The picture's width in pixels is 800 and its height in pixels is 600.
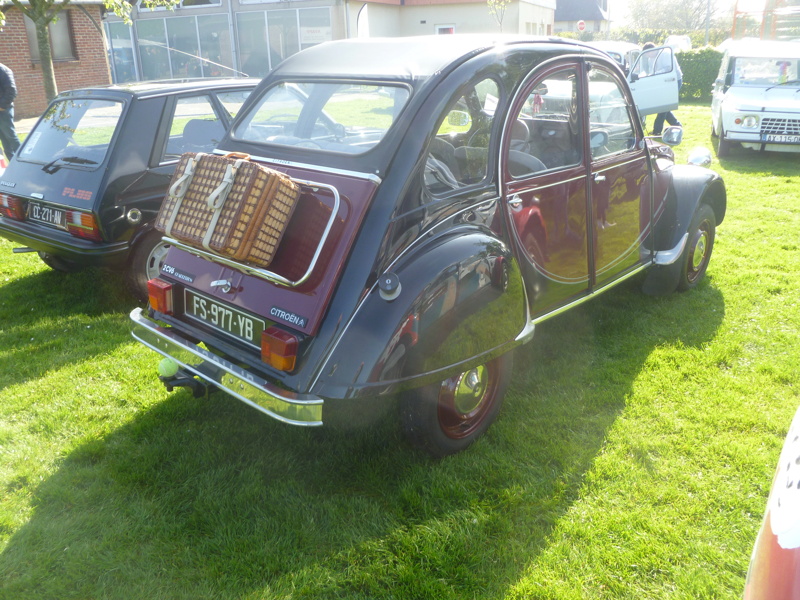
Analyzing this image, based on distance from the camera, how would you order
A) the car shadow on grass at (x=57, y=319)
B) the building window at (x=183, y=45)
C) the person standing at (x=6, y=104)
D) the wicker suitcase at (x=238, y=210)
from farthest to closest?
the building window at (x=183, y=45)
the person standing at (x=6, y=104)
the car shadow on grass at (x=57, y=319)
the wicker suitcase at (x=238, y=210)

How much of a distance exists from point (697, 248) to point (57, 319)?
5.11 meters

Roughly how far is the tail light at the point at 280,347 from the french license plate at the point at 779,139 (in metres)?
10.1

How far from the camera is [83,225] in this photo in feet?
16.3

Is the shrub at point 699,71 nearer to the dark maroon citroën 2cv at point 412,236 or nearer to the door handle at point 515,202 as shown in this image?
the dark maroon citroën 2cv at point 412,236

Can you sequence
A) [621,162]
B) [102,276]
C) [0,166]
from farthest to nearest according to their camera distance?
[0,166], [102,276], [621,162]

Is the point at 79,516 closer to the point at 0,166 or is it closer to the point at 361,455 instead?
the point at 361,455

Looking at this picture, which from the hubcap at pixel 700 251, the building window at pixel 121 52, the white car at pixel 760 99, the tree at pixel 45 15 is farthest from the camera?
the building window at pixel 121 52

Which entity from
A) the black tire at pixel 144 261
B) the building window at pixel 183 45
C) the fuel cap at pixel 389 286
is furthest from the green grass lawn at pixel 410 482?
the building window at pixel 183 45

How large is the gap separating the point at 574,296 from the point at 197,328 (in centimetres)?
218

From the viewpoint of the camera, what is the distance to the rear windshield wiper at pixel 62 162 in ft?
17.1

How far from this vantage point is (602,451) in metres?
3.54

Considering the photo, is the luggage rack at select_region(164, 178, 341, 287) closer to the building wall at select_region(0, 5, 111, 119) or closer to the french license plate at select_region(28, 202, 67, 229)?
the french license plate at select_region(28, 202, 67, 229)

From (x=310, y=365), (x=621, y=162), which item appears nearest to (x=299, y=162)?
(x=310, y=365)

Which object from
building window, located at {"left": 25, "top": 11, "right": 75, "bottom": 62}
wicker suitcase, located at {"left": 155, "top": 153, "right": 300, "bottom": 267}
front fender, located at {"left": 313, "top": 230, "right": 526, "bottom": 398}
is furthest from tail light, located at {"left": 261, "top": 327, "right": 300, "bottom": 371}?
building window, located at {"left": 25, "top": 11, "right": 75, "bottom": 62}
